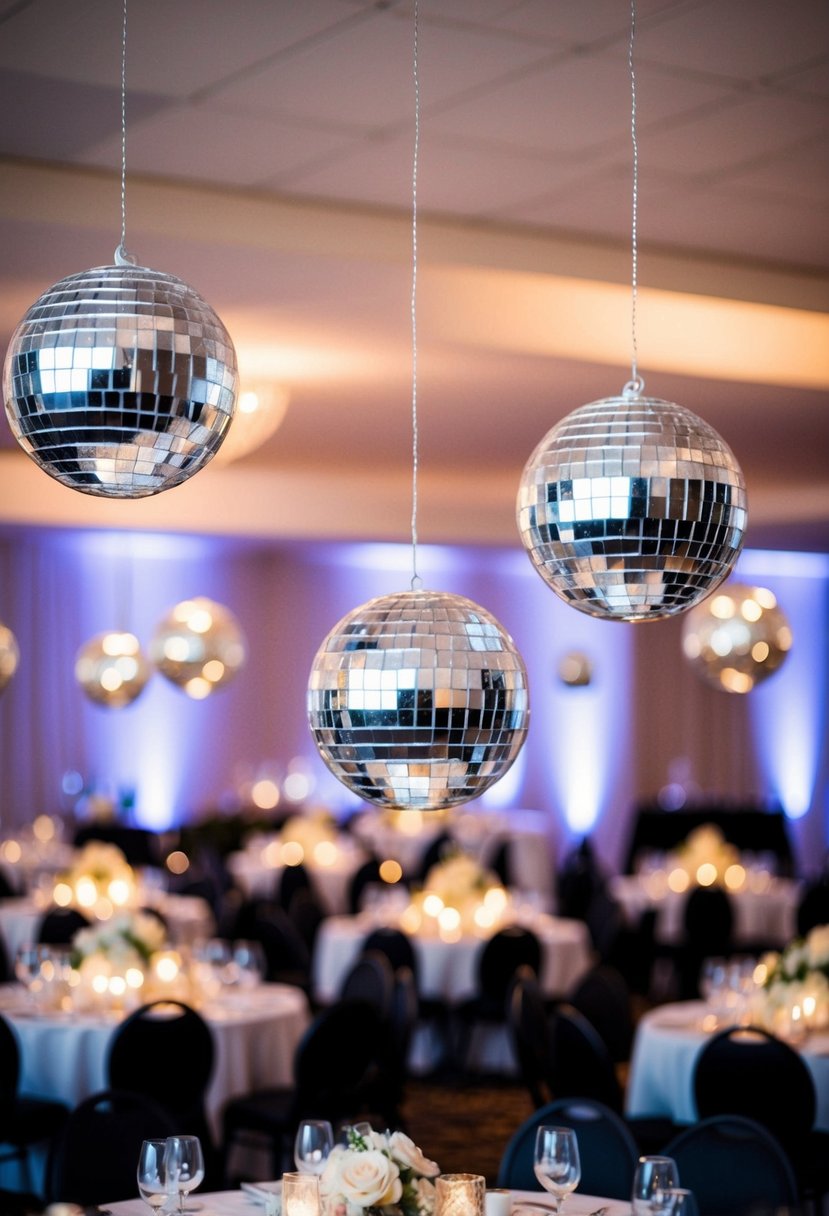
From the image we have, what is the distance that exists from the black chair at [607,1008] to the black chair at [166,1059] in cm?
176

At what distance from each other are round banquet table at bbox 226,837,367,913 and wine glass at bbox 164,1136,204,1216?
855cm

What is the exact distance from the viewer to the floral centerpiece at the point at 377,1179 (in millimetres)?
2834

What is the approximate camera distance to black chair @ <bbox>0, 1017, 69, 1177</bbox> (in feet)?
18.5

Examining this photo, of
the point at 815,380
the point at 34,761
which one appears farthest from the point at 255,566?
the point at 815,380

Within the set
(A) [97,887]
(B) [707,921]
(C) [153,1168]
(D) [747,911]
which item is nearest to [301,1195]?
(C) [153,1168]

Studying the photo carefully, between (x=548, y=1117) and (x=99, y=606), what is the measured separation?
11.0 metres

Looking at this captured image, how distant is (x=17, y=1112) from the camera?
5.91 meters

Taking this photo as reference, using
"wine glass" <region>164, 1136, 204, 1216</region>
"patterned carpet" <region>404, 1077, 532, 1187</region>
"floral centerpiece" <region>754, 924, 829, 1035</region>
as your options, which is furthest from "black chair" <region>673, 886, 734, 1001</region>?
"wine glass" <region>164, 1136, 204, 1216</region>

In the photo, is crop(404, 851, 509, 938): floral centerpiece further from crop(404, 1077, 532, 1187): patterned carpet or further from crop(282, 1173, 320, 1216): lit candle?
crop(282, 1173, 320, 1216): lit candle

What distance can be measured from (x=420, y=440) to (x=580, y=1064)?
3848 mm

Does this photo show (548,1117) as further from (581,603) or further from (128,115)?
(128,115)

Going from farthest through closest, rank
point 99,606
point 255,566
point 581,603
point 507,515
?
point 255,566
point 99,606
point 507,515
point 581,603

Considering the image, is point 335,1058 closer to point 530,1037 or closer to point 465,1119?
point 530,1037

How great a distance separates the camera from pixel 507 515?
1155 centimetres
